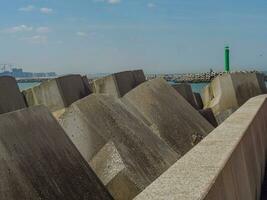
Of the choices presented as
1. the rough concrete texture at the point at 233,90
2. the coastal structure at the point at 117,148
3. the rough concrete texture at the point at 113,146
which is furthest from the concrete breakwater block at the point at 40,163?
the rough concrete texture at the point at 233,90

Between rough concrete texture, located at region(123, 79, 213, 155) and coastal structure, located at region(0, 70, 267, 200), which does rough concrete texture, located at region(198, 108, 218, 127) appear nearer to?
coastal structure, located at region(0, 70, 267, 200)

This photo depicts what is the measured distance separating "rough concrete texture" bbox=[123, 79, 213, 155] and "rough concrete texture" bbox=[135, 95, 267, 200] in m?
1.87

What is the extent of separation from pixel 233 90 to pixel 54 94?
649 cm

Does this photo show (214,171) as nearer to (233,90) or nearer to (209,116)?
(209,116)

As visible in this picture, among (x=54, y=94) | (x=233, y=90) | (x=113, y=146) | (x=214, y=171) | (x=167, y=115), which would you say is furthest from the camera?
(x=233, y=90)

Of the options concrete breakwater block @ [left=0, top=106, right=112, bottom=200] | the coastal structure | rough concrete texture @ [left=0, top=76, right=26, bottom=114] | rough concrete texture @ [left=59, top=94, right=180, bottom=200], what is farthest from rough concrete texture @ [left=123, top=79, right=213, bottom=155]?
concrete breakwater block @ [left=0, top=106, right=112, bottom=200]

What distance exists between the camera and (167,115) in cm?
717

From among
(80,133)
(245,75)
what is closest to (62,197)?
(80,133)

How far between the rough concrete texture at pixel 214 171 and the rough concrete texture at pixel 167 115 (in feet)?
6.13

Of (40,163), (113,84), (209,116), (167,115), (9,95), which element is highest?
(9,95)

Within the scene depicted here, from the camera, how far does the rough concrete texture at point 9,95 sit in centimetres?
498

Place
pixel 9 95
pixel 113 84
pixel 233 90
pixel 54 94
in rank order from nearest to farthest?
pixel 9 95 → pixel 54 94 → pixel 113 84 → pixel 233 90

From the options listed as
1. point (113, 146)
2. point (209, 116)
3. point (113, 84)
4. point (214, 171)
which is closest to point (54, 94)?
point (113, 84)

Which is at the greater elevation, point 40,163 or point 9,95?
point 9,95
